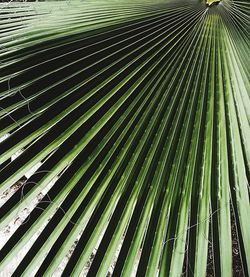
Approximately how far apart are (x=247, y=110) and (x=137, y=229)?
69cm

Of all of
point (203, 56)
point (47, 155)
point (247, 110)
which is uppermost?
point (203, 56)

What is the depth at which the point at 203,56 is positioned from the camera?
1.71 metres

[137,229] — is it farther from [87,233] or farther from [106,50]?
[106,50]

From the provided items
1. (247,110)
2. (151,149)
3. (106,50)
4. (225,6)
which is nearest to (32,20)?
(106,50)

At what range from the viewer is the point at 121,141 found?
1263 millimetres

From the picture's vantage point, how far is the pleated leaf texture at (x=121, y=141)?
0.99 m

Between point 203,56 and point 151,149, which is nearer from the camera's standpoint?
point 151,149

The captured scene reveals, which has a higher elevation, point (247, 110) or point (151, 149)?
point (247, 110)

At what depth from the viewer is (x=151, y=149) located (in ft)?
4.04

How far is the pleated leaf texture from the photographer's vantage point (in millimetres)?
989

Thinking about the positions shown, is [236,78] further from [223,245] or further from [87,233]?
[87,233]

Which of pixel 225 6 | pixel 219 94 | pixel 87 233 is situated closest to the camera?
pixel 87 233

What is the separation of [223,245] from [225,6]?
5.92 ft

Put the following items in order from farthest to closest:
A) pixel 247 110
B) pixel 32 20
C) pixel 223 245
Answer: pixel 32 20 < pixel 247 110 < pixel 223 245
